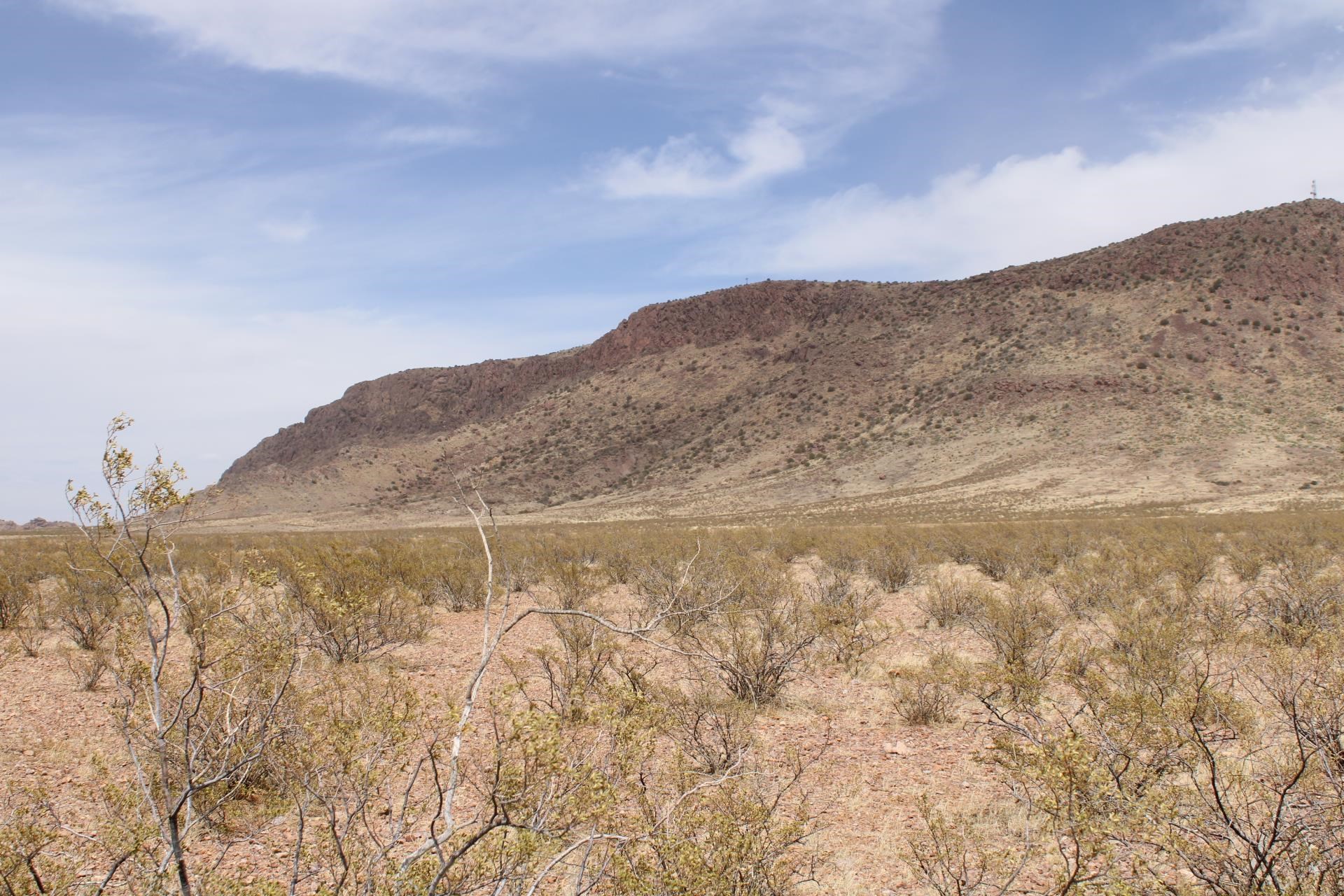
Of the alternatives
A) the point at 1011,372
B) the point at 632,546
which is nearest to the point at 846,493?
the point at 1011,372

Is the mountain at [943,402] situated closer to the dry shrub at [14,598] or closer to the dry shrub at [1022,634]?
the dry shrub at [14,598]

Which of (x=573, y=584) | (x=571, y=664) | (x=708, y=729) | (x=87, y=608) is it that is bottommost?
(x=708, y=729)

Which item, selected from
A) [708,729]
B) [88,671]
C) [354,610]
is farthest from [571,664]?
[88,671]

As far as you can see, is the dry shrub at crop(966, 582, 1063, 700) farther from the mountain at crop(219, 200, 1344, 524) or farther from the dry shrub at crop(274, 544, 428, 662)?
the mountain at crop(219, 200, 1344, 524)

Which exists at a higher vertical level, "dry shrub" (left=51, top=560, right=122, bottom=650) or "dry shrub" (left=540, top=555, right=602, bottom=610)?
"dry shrub" (left=51, top=560, right=122, bottom=650)

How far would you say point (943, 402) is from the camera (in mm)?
57156

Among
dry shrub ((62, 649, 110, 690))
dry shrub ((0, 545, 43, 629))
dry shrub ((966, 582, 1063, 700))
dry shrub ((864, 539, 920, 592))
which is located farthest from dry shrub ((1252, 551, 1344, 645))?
dry shrub ((0, 545, 43, 629))

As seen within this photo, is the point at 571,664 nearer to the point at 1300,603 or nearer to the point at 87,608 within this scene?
the point at 87,608

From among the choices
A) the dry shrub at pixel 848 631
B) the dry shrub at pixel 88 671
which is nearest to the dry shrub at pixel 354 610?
the dry shrub at pixel 88 671

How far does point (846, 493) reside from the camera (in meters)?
49.6

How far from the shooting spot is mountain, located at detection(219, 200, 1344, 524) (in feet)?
146

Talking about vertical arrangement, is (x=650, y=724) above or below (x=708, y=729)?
above

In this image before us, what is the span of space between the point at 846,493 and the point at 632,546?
3170 centimetres

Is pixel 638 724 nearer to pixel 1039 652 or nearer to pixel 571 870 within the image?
pixel 571 870
